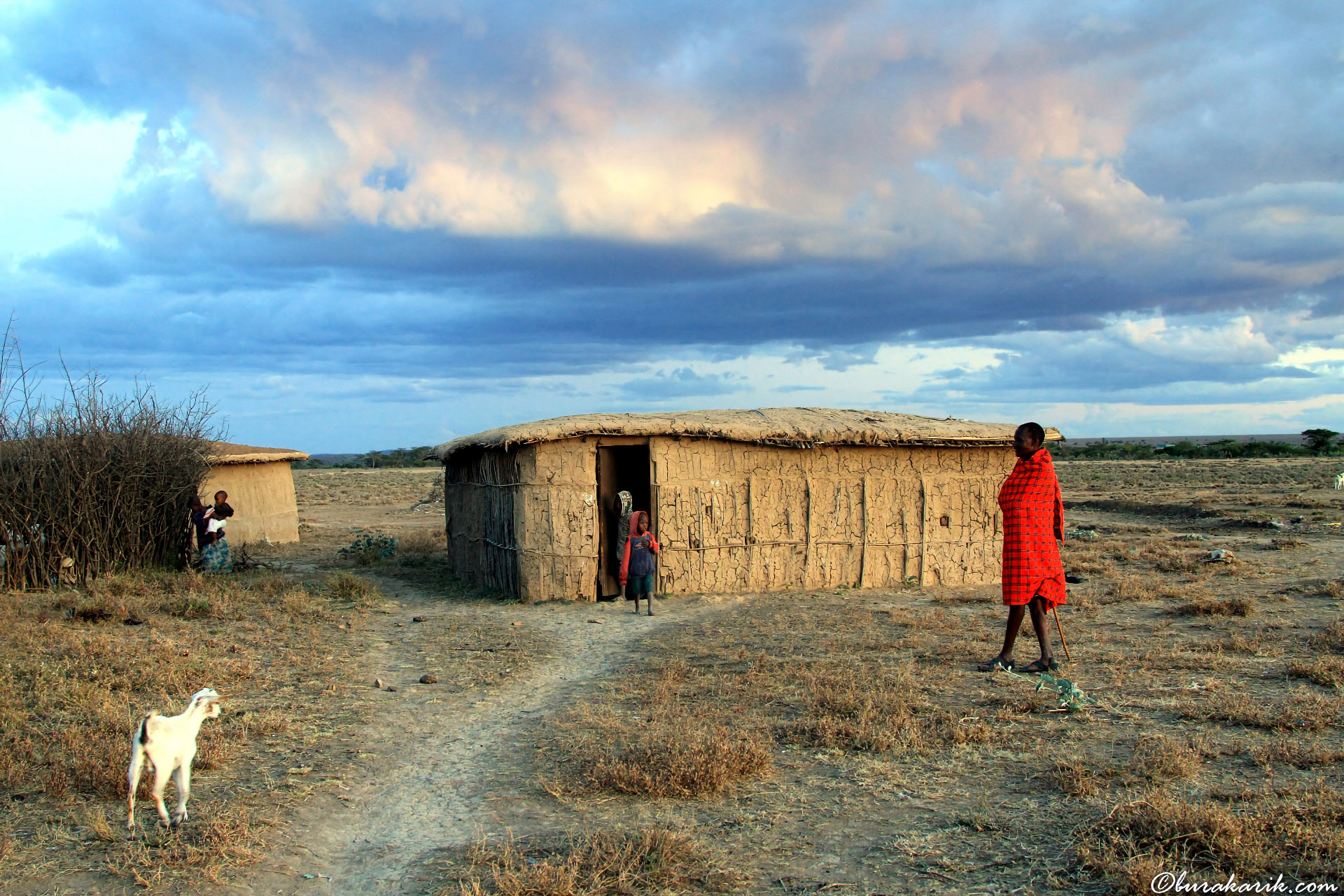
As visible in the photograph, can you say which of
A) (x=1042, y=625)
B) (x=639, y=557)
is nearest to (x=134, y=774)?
(x=1042, y=625)

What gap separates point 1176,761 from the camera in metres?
4.65

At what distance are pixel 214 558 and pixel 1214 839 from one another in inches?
518

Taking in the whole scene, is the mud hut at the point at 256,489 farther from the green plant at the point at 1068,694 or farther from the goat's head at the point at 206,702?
Answer: the green plant at the point at 1068,694

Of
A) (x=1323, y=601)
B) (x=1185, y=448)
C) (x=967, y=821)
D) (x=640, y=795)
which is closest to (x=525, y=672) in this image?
(x=640, y=795)

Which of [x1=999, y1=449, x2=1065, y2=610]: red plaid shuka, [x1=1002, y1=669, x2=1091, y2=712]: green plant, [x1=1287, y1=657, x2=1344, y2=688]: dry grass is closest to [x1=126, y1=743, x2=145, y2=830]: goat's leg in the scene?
[x1=1002, y1=669, x2=1091, y2=712]: green plant

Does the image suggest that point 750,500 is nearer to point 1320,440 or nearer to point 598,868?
point 598,868

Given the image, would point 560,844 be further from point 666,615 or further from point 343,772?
point 666,615

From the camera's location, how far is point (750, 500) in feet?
38.8

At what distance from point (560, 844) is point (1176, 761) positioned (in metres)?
3.19

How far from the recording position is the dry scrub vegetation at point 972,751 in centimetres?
383

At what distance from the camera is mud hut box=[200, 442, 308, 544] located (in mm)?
16922

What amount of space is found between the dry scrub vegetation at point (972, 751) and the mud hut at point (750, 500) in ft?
7.35

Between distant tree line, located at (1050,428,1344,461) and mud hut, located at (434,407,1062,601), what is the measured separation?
40.5m

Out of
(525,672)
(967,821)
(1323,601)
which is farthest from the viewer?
(1323,601)
